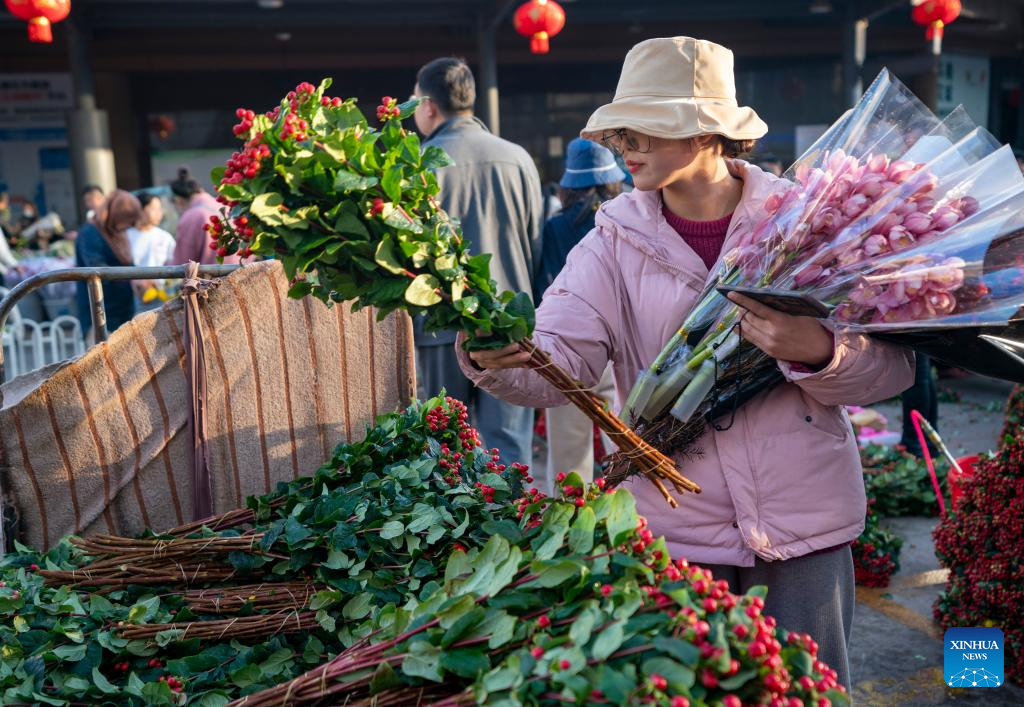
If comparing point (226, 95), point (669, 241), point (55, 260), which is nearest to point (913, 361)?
point (669, 241)

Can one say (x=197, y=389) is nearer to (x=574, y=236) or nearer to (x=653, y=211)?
(x=653, y=211)

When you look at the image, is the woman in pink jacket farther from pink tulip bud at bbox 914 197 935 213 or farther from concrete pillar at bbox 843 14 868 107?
concrete pillar at bbox 843 14 868 107

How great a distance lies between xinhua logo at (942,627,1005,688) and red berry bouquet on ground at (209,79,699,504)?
2208mm

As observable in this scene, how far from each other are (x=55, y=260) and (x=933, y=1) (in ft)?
29.6

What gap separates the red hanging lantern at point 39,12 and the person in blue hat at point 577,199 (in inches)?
188

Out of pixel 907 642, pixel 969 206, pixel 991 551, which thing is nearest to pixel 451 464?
pixel 969 206

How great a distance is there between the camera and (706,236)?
2.06 m

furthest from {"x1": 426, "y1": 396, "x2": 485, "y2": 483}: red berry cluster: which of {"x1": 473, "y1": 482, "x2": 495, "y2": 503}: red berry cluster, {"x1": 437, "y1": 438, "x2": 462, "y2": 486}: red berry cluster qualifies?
{"x1": 473, "y1": 482, "x2": 495, "y2": 503}: red berry cluster

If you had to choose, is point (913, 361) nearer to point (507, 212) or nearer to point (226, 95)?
point (507, 212)

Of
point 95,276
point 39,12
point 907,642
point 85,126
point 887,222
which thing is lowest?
point 907,642

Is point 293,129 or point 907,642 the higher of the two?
point 293,129

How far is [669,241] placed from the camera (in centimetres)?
202

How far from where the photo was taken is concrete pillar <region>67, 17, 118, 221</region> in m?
9.85

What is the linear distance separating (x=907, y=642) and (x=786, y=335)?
2.12 metres
